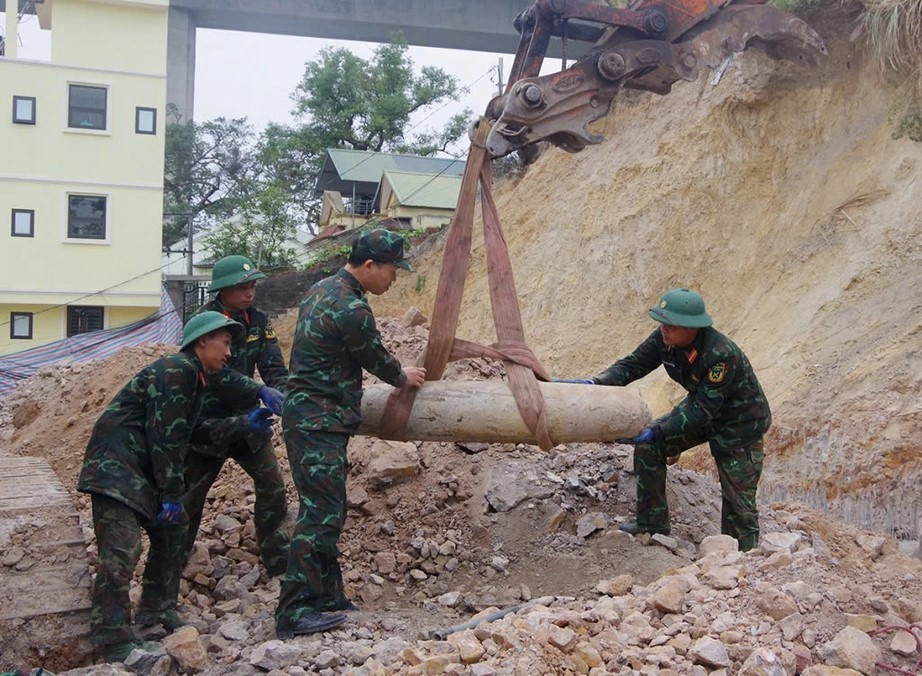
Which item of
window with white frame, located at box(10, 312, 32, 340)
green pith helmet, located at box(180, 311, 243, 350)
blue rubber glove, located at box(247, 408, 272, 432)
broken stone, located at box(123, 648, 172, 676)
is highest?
window with white frame, located at box(10, 312, 32, 340)

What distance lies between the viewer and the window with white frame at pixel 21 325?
61.2ft

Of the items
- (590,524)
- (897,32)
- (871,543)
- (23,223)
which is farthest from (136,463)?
(23,223)

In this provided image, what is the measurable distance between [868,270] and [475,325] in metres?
6.57

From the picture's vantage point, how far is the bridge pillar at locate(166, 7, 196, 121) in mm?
26297

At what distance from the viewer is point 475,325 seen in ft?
47.3

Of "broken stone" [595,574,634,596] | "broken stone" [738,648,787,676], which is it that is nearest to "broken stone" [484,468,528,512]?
"broken stone" [595,574,634,596]

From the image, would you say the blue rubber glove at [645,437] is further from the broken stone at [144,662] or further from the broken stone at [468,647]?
the broken stone at [144,662]

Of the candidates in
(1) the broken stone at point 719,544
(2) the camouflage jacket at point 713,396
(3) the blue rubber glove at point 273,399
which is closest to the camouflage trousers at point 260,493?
(3) the blue rubber glove at point 273,399

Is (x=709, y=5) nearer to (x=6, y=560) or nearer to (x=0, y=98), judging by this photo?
(x=6, y=560)

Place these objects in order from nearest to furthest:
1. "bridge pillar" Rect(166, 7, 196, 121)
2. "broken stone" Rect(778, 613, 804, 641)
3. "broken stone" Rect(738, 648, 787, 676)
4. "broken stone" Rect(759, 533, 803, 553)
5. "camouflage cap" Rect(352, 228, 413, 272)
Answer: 1. "broken stone" Rect(738, 648, 787, 676)
2. "broken stone" Rect(778, 613, 804, 641)
3. "camouflage cap" Rect(352, 228, 413, 272)
4. "broken stone" Rect(759, 533, 803, 553)
5. "bridge pillar" Rect(166, 7, 196, 121)

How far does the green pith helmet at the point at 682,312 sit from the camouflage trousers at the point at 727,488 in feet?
2.98

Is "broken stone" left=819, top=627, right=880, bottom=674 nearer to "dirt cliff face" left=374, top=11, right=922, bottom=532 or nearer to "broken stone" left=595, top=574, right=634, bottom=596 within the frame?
"broken stone" left=595, top=574, right=634, bottom=596

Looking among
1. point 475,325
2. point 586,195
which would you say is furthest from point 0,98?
point 586,195

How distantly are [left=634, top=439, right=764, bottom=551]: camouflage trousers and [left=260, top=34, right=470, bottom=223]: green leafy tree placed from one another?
2088 centimetres
